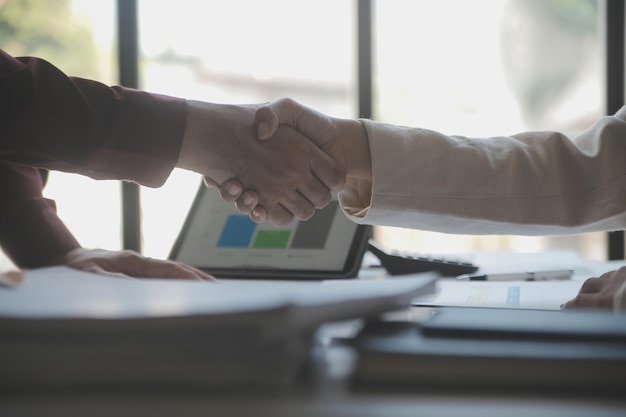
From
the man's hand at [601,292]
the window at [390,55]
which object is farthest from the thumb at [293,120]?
the window at [390,55]

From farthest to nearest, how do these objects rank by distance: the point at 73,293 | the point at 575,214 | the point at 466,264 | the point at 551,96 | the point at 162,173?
1. the point at 551,96
2. the point at 466,264
3. the point at 162,173
4. the point at 575,214
5. the point at 73,293

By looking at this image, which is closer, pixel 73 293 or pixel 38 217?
pixel 73 293

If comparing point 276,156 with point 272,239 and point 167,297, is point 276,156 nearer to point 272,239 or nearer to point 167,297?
point 272,239

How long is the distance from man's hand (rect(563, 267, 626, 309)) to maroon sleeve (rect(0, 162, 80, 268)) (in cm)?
68

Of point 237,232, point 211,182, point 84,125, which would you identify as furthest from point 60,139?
point 237,232

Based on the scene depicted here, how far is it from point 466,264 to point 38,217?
2.37 ft

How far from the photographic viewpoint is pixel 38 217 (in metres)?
0.95

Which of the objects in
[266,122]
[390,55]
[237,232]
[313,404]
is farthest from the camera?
[390,55]

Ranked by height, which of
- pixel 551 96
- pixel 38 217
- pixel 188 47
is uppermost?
pixel 188 47

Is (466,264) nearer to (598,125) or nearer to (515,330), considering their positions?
(598,125)

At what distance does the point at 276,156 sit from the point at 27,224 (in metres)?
0.42

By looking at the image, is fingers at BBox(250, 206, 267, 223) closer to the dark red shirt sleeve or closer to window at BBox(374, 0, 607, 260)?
the dark red shirt sleeve

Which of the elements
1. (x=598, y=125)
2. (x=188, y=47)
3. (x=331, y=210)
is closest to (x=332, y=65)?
(x=188, y=47)

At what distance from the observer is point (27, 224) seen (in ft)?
3.08
